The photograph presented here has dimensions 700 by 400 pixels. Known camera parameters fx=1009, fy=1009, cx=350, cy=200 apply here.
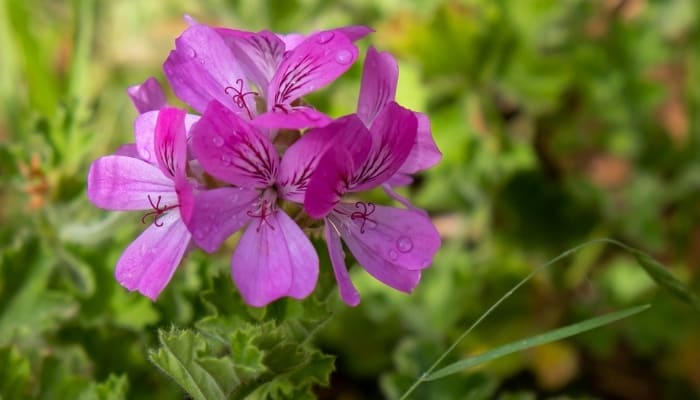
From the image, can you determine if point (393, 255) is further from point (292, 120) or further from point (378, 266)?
point (292, 120)

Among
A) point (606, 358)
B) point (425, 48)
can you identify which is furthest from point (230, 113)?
point (606, 358)

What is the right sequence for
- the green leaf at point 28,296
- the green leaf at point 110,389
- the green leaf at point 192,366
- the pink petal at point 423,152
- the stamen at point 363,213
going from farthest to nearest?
1. the green leaf at point 28,296
2. the green leaf at point 110,389
3. the pink petal at point 423,152
4. the stamen at point 363,213
5. the green leaf at point 192,366

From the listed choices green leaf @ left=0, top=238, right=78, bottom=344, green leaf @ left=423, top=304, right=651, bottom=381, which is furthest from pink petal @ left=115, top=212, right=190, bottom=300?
green leaf @ left=0, top=238, right=78, bottom=344

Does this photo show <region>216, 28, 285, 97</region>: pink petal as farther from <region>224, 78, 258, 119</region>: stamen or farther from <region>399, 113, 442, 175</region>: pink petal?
<region>399, 113, 442, 175</region>: pink petal

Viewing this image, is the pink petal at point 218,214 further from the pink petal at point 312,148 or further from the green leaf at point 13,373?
the green leaf at point 13,373

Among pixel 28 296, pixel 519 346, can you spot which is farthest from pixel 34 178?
pixel 519 346

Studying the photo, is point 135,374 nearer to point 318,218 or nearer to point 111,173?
point 111,173

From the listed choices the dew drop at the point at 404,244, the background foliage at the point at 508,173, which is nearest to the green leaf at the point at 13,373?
the background foliage at the point at 508,173
